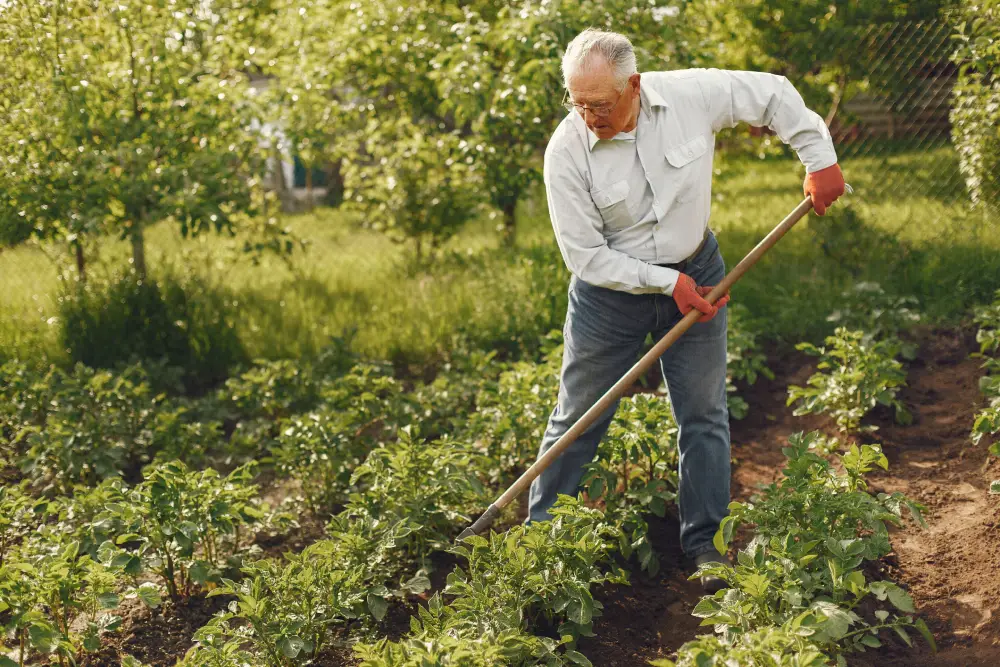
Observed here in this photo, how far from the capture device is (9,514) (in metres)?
3.70

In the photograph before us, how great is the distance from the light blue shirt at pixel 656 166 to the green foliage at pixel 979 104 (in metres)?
2.82

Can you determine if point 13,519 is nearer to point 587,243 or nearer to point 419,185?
point 587,243

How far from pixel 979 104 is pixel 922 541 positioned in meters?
3.43

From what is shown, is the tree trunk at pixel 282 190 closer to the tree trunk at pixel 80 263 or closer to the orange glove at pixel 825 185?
the tree trunk at pixel 80 263

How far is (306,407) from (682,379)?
2.74 metres

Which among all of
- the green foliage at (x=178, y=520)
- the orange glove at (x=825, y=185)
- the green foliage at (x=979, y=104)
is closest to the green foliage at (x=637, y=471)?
the orange glove at (x=825, y=185)

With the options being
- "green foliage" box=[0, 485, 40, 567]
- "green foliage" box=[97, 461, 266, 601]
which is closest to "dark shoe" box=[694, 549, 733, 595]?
"green foliage" box=[97, 461, 266, 601]

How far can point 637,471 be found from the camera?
3941 mm

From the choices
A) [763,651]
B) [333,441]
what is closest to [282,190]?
[333,441]

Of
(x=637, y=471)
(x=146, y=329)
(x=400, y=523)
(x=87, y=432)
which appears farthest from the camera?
(x=146, y=329)

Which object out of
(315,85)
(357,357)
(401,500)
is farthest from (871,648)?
(315,85)

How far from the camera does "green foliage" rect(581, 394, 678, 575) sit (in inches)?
136

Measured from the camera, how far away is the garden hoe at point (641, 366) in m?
3.11

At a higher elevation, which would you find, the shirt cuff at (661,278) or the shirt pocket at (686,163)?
the shirt pocket at (686,163)
